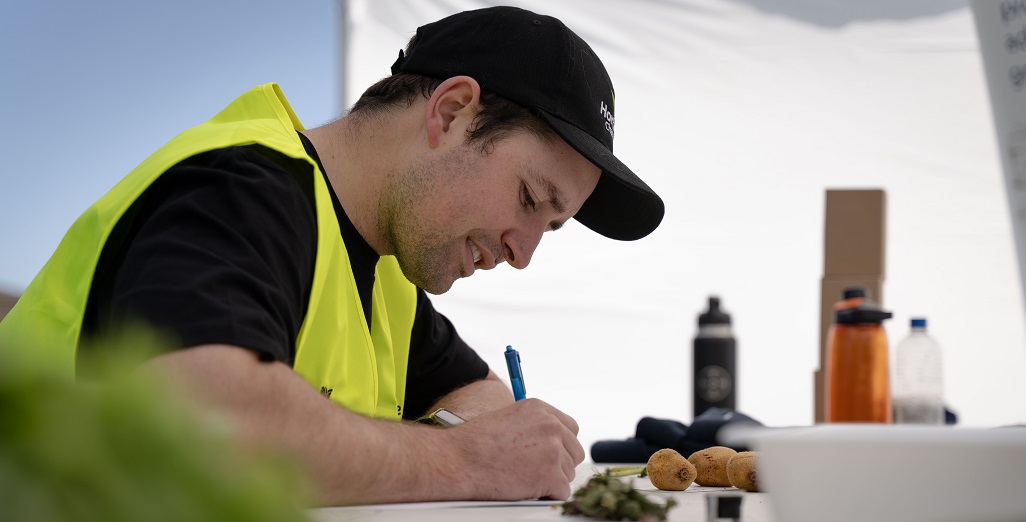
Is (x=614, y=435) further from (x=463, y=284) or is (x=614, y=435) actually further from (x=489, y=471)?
(x=489, y=471)

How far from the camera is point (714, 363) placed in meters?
2.41

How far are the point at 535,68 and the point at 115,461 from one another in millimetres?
1204

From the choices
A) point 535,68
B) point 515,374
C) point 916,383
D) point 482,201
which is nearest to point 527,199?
point 482,201

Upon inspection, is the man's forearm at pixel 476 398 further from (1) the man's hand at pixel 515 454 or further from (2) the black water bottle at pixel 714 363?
(2) the black water bottle at pixel 714 363


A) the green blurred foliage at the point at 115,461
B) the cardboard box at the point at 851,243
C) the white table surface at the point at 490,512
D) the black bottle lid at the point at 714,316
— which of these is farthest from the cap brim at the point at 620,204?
the green blurred foliage at the point at 115,461

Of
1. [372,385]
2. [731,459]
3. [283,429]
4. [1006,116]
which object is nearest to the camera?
[1006,116]

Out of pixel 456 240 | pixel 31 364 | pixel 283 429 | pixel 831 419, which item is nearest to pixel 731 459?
pixel 831 419

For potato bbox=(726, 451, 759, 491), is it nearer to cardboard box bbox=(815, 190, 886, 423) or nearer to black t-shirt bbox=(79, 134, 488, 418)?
black t-shirt bbox=(79, 134, 488, 418)

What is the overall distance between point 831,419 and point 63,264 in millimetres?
877

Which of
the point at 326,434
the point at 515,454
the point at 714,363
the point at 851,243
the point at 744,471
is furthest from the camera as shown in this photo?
the point at 714,363

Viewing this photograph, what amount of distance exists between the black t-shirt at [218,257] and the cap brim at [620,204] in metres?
0.42

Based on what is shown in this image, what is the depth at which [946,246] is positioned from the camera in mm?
2932

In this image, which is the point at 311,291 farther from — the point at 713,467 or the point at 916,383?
the point at 916,383

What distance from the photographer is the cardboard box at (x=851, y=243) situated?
2225 mm
